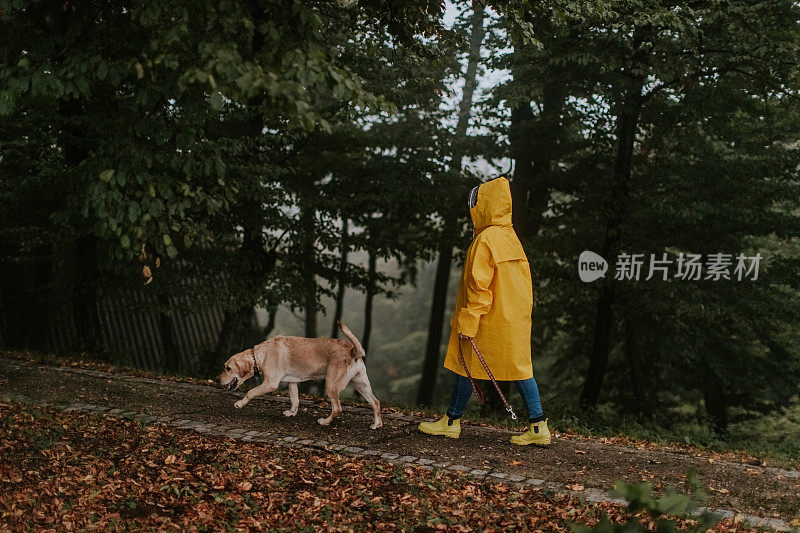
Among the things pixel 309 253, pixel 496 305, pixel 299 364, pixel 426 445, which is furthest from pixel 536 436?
pixel 309 253

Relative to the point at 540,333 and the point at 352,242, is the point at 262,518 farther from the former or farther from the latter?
the point at 540,333

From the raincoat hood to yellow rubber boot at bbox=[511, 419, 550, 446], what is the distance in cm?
196

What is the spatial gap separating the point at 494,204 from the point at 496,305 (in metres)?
0.94

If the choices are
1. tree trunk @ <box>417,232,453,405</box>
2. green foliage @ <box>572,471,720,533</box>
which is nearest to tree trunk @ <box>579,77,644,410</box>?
tree trunk @ <box>417,232,453,405</box>

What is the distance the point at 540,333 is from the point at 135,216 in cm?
1293

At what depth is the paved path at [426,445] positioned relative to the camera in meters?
5.29

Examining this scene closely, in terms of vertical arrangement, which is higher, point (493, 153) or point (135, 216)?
point (493, 153)

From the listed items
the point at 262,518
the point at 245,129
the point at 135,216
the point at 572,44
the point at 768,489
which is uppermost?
the point at 572,44

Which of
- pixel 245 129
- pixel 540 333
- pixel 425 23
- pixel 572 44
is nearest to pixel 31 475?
pixel 425 23

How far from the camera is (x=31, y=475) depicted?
502 centimetres

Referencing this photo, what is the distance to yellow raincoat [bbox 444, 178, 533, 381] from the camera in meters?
5.98

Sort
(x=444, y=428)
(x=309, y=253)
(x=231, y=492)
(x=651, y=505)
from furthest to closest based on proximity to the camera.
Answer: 1. (x=309, y=253)
2. (x=444, y=428)
3. (x=231, y=492)
4. (x=651, y=505)

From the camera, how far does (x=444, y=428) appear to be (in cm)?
658

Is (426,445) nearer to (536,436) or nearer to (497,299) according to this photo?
(536,436)
